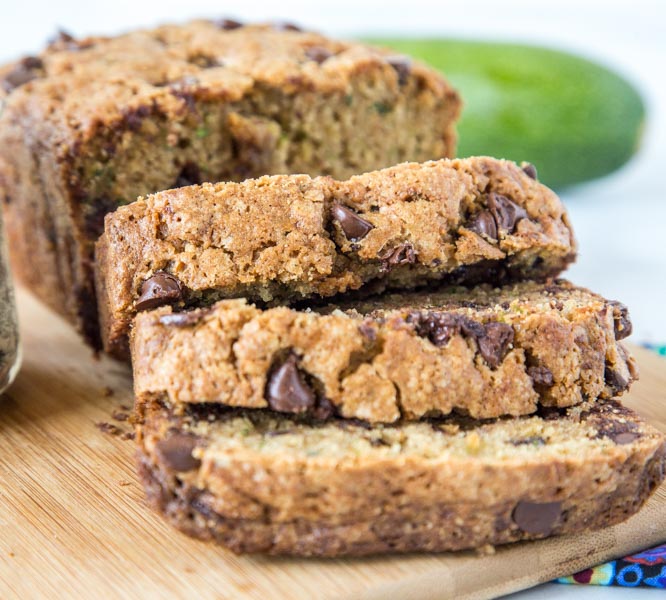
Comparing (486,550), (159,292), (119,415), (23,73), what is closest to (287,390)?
(159,292)

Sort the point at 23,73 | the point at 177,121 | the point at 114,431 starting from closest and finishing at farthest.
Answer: the point at 114,431 < the point at 177,121 < the point at 23,73

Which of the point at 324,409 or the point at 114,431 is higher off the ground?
the point at 324,409

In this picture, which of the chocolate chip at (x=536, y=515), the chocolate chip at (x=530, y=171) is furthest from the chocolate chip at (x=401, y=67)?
the chocolate chip at (x=536, y=515)

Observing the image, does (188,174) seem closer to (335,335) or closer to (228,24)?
(228,24)

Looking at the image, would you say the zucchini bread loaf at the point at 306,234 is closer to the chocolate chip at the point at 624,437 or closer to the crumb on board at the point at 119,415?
the crumb on board at the point at 119,415

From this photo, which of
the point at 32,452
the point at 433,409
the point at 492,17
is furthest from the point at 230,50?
the point at 492,17

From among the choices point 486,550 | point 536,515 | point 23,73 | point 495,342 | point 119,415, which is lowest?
point 119,415

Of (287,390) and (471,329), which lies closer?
(287,390)

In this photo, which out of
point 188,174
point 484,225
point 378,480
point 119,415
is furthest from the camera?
point 188,174
